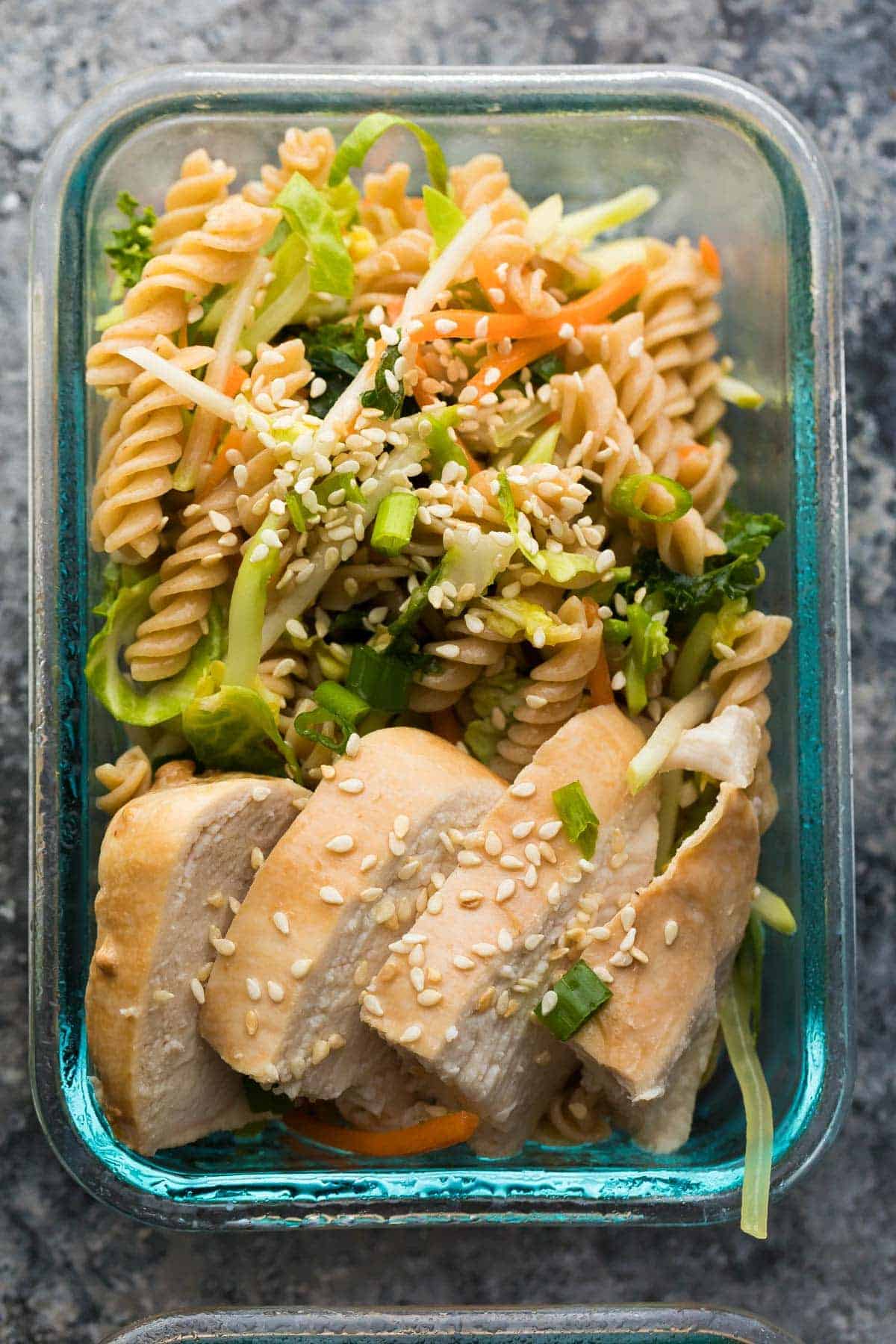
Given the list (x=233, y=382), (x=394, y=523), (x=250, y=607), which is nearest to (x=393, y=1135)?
(x=250, y=607)

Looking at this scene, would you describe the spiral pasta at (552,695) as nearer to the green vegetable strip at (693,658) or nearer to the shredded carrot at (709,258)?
the green vegetable strip at (693,658)

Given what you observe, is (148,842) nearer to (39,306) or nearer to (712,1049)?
(39,306)

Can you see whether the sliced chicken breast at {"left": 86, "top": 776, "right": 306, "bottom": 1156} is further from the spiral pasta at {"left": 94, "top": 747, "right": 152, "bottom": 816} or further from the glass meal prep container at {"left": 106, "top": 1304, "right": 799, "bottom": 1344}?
the glass meal prep container at {"left": 106, "top": 1304, "right": 799, "bottom": 1344}

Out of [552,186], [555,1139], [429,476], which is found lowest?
[555,1139]

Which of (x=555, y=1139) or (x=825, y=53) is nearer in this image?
(x=555, y=1139)

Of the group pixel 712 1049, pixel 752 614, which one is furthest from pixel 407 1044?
pixel 752 614

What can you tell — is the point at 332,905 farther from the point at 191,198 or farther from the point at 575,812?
the point at 191,198
